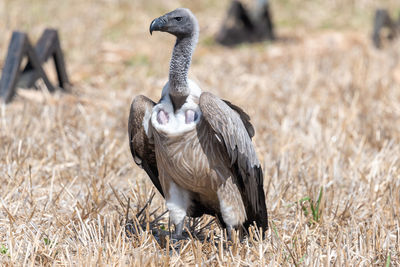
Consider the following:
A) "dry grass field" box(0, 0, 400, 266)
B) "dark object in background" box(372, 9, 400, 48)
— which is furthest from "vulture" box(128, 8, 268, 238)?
"dark object in background" box(372, 9, 400, 48)

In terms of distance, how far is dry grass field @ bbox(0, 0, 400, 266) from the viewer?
3229 mm

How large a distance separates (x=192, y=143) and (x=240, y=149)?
0.25 metres

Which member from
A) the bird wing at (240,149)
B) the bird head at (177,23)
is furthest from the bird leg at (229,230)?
the bird head at (177,23)

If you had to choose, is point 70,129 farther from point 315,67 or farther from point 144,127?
point 315,67

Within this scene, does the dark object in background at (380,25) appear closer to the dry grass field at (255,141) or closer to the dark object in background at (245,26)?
the dry grass field at (255,141)

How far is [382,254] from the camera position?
10.8 ft

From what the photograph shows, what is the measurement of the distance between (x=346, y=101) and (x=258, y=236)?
12.2 ft

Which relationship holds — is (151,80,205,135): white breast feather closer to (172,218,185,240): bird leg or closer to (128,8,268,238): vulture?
(128,8,268,238): vulture

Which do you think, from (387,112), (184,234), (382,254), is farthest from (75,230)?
(387,112)

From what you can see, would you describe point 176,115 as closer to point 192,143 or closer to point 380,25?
point 192,143

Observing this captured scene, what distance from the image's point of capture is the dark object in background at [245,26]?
36.3 ft

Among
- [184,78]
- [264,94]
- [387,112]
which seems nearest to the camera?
[184,78]

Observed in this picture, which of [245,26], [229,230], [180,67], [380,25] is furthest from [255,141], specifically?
[245,26]

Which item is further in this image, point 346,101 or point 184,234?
point 346,101
